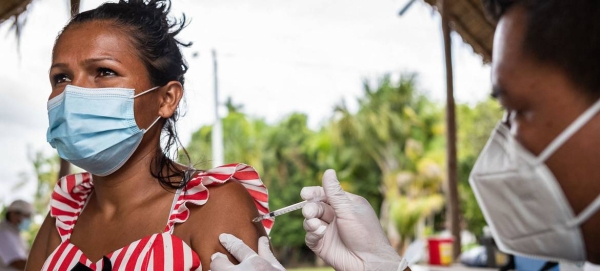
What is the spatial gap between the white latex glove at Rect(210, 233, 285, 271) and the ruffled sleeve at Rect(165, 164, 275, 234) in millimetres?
153

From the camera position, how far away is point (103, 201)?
166 cm

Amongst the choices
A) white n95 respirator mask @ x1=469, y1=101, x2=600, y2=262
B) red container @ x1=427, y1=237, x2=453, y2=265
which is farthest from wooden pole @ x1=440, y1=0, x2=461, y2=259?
white n95 respirator mask @ x1=469, y1=101, x2=600, y2=262

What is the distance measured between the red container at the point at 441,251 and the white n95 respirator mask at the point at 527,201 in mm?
4779

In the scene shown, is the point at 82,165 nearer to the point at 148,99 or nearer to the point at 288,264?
the point at 148,99

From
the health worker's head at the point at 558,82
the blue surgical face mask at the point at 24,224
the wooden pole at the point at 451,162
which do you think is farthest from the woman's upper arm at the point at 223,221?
the blue surgical face mask at the point at 24,224

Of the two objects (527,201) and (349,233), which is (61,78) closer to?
(349,233)

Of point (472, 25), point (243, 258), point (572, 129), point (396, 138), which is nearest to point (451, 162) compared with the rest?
point (472, 25)

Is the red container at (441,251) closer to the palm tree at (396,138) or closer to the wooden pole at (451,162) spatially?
the wooden pole at (451,162)

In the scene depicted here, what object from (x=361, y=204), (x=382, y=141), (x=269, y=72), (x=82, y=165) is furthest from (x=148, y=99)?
(x=269, y=72)

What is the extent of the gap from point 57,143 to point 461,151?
68.2ft

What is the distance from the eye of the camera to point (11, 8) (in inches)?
182

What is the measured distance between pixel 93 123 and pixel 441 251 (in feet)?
15.4

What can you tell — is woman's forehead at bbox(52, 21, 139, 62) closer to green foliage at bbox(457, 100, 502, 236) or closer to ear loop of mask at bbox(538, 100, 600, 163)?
ear loop of mask at bbox(538, 100, 600, 163)

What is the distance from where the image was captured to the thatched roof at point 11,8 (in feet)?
15.1
